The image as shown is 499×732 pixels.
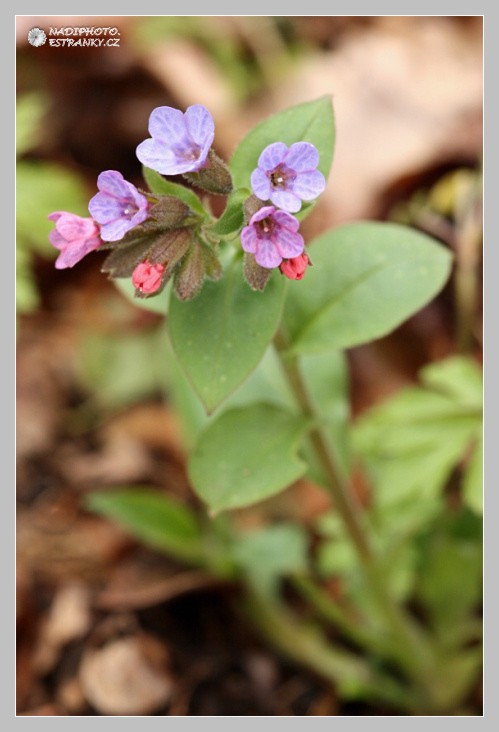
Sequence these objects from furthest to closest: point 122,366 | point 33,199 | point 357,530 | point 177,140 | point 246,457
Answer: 1. point 122,366
2. point 33,199
3. point 357,530
4. point 246,457
5. point 177,140

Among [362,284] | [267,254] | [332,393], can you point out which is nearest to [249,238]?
[267,254]

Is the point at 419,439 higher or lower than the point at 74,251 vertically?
lower

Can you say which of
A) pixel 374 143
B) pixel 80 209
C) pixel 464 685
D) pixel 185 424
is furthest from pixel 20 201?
pixel 464 685

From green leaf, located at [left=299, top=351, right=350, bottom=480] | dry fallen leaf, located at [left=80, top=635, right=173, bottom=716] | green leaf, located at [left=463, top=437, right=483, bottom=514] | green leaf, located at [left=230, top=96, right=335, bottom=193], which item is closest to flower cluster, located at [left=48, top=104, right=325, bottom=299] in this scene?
green leaf, located at [left=230, top=96, right=335, bottom=193]

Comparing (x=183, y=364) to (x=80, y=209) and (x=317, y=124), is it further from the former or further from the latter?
(x=80, y=209)

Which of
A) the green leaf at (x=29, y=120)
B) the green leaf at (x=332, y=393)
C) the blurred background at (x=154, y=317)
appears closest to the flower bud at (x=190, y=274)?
the green leaf at (x=332, y=393)

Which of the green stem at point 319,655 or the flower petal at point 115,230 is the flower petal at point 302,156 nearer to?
the flower petal at point 115,230

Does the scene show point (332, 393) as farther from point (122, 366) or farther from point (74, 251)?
point (122, 366)

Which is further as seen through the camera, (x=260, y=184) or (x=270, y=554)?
(x=270, y=554)
